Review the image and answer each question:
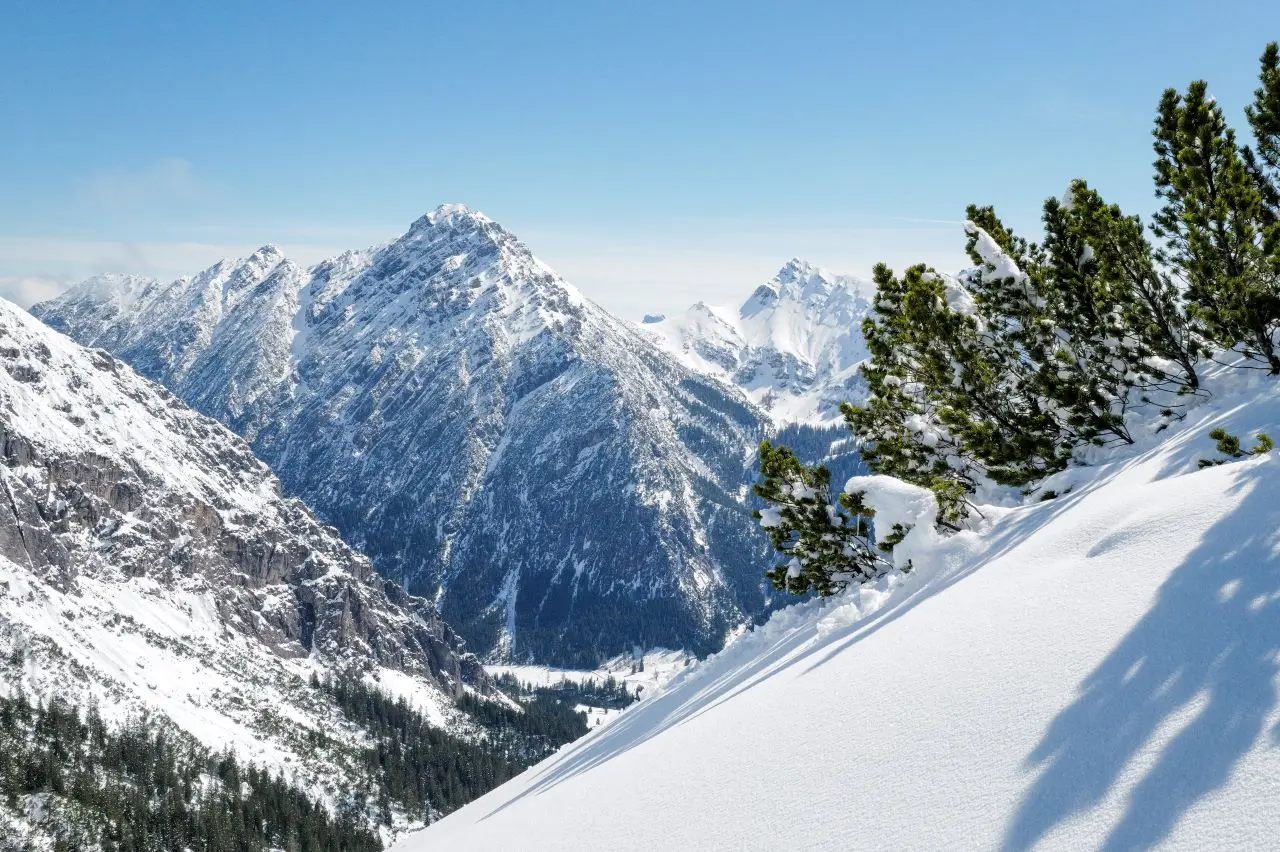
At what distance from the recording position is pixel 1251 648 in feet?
16.1

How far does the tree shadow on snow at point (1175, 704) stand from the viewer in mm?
4109

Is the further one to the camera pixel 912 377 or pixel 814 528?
pixel 814 528

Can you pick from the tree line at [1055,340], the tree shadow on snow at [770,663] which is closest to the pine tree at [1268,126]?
the tree line at [1055,340]

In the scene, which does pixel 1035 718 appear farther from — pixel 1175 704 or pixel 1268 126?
pixel 1268 126

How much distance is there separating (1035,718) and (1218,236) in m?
10.1

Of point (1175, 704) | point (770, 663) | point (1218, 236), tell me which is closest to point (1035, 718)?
point (1175, 704)

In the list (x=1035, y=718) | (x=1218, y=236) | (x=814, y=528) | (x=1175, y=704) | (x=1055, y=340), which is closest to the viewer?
(x=1175, y=704)

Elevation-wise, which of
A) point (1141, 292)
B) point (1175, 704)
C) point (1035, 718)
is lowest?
point (1175, 704)

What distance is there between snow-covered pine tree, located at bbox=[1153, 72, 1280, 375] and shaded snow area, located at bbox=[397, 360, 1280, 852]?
6.84 ft

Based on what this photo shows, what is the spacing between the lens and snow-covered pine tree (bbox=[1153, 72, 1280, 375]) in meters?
11.3

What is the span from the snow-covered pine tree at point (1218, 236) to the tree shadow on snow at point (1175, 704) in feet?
22.7

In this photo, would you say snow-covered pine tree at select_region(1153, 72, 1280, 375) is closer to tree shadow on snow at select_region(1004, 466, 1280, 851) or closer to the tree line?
the tree line

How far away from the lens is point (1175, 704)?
4695 mm

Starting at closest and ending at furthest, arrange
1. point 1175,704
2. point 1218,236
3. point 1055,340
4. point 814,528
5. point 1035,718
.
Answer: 1. point 1175,704
2. point 1035,718
3. point 1218,236
4. point 1055,340
5. point 814,528
